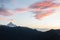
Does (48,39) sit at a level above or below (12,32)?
below

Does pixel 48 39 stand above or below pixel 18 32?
below

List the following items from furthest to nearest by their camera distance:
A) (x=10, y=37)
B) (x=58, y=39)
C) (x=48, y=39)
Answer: (x=10, y=37)
(x=48, y=39)
(x=58, y=39)

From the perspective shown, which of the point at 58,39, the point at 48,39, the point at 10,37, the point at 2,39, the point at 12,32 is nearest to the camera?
the point at 58,39

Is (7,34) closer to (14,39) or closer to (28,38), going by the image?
(14,39)

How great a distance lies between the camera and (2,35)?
77.4 metres

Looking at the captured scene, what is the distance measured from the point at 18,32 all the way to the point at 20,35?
5847mm

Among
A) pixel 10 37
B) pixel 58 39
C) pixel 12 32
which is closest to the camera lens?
pixel 58 39

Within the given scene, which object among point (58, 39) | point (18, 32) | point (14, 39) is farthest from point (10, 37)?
point (58, 39)

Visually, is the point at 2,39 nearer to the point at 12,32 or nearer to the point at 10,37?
the point at 10,37

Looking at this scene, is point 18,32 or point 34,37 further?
point 18,32

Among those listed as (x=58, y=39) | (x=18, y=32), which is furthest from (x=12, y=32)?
(x=58, y=39)

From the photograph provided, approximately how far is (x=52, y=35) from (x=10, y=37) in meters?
21.1

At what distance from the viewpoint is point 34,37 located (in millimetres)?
75375

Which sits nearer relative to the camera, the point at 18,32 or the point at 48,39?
the point at 48,39
